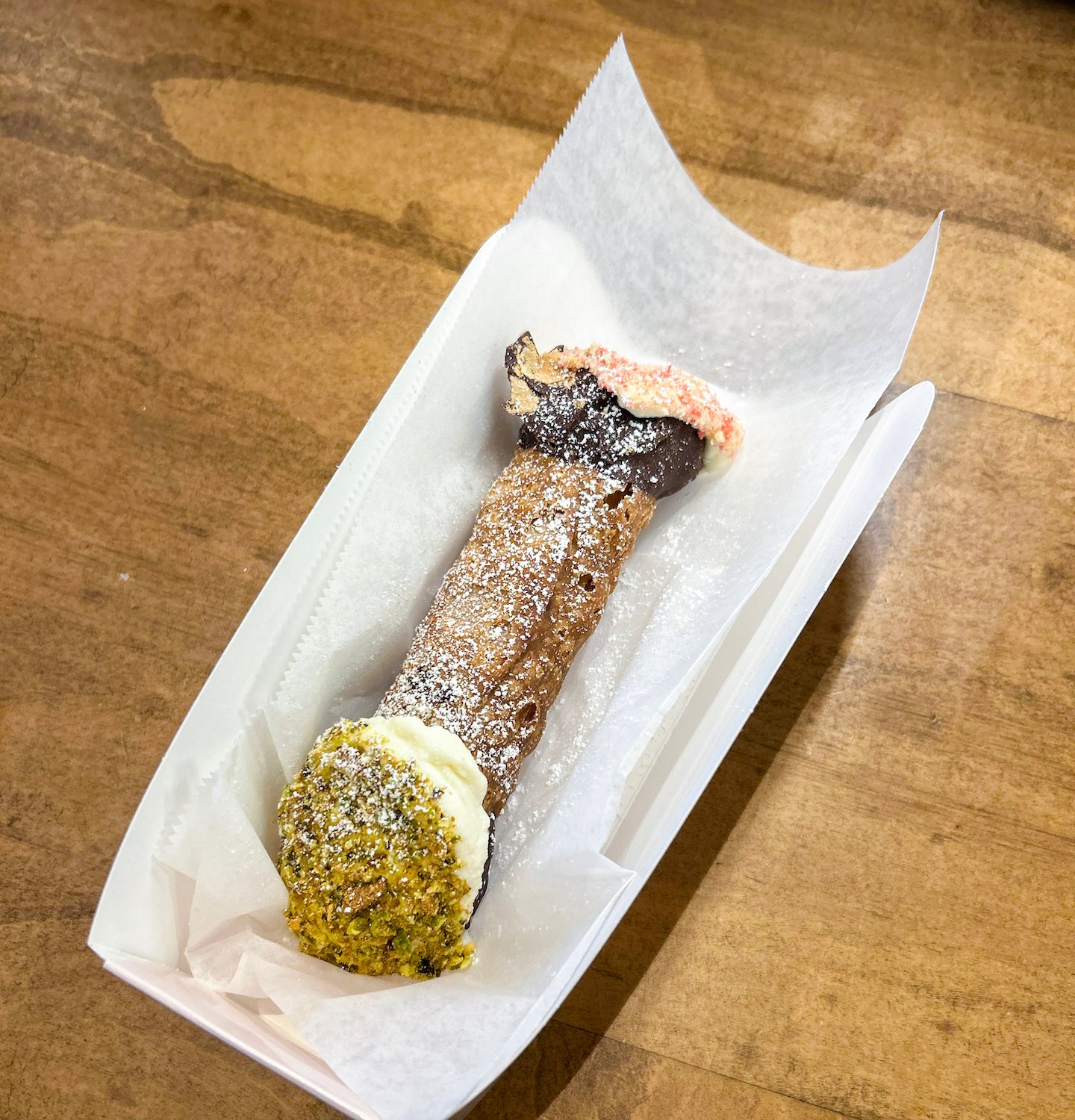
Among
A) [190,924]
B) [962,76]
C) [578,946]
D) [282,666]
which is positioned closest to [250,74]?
[282,666]

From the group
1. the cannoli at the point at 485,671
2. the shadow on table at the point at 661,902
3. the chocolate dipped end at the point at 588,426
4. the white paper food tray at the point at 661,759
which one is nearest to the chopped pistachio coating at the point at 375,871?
the cannoli at the point at 485,671

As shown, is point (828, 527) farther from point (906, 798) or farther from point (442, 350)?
point (442, 350)

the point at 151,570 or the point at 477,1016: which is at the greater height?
the point at 151,570

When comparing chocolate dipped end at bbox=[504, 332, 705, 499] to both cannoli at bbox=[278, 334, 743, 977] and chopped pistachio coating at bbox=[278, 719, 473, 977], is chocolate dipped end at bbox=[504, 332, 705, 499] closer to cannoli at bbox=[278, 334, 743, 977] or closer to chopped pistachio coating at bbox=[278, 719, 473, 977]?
cannoli at bbox=[278, 334, 743, 977]

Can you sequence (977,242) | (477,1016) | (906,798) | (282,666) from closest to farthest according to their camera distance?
1. (477,1016)
2. (282,666)
3. (906,798)
4. (977,242)

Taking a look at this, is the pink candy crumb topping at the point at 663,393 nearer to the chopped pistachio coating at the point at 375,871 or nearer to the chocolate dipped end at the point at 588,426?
the chocolate dipped end at the point at 588,426

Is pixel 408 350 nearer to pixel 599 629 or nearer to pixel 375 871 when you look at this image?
pixel 599 629

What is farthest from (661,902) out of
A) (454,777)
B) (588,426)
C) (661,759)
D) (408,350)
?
(408,350)
